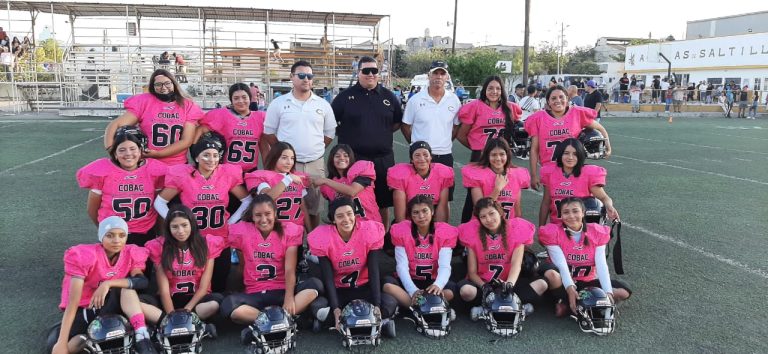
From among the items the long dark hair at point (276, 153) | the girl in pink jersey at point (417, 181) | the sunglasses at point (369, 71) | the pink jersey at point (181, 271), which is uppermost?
the sunglasses at point (369, 71)

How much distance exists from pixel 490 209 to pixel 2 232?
4.83 metres

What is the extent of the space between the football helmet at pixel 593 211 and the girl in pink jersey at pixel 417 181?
107 centimetres

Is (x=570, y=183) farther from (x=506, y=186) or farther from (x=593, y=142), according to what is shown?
(x=593, y=142)

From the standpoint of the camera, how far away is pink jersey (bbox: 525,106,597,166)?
4.86m

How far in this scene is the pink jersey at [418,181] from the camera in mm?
4539

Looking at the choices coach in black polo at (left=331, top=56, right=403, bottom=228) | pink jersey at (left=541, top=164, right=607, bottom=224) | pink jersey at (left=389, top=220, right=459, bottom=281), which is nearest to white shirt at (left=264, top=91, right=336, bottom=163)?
coach in black polo at (left=331, top=56, right=403, bottom=228)

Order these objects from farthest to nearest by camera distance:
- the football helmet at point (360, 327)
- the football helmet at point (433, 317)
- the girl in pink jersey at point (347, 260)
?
1. the girl in pink jersey at point (347, 260)
2. the football helmet at point (433, 317)
3. the football helmet at point (360, 327)

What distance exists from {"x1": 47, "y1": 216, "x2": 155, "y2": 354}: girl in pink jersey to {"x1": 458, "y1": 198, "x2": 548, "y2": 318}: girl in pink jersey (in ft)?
6.71

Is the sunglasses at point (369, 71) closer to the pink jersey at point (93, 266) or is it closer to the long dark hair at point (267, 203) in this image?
the long dark hair at point (267, 203)

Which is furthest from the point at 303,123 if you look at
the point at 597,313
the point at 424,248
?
the point at 597,313

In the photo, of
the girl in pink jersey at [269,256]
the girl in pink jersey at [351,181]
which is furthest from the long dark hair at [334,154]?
the girl in pink jersey at [269,256]

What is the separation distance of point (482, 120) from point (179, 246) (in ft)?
9.08

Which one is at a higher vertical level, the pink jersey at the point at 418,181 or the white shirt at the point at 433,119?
the white shirt at the point at 433,119

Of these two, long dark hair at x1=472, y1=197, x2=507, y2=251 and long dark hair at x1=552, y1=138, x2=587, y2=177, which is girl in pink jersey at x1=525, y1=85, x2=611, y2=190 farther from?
long dark hair at x1=472, y1=197, x2=507, y2=251
